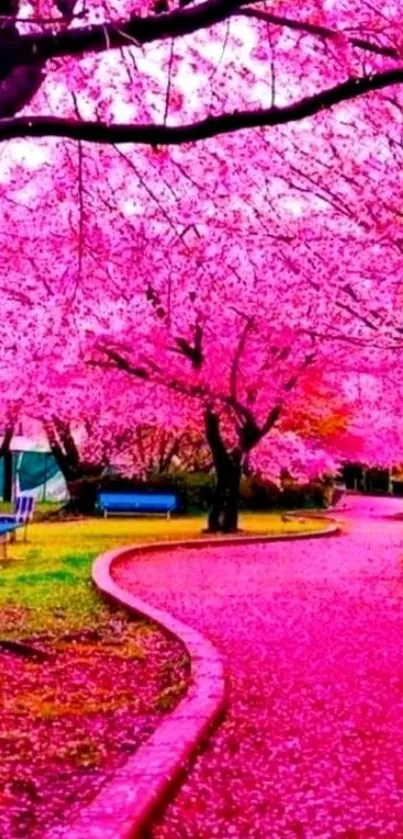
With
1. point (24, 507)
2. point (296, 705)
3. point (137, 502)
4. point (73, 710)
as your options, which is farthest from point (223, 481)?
point (73, 710)

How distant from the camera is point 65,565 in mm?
18266

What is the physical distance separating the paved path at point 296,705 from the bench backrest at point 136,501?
57.4ft

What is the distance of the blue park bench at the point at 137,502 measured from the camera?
3553 cm

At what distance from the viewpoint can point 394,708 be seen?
8.01 metres

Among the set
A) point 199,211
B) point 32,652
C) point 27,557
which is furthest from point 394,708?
point 27,557

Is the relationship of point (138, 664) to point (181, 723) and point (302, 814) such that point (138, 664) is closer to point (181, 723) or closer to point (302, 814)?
point (181, 723)

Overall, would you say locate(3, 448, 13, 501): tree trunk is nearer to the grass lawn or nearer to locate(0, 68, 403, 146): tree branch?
the grass lawn

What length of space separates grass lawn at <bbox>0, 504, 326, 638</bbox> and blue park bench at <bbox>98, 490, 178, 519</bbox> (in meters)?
0.60

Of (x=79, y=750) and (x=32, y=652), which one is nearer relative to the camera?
(x=79, y=750)

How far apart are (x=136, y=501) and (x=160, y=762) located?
29751mm

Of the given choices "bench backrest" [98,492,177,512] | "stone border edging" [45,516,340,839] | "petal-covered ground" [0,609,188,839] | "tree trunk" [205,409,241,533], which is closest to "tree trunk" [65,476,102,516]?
"bench backrest" [98,492,177,512]

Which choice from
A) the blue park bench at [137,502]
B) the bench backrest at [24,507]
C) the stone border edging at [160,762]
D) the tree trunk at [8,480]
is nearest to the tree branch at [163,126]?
the stone border edging at [160,762]

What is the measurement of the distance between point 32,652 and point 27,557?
34.7 ft

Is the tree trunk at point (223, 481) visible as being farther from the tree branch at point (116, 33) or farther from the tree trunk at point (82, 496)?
the tree branch at point (116, 33)
